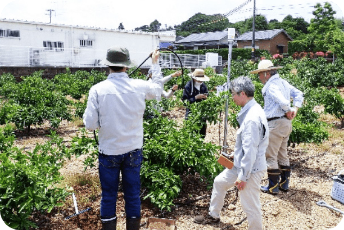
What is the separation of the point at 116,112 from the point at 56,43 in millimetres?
23169

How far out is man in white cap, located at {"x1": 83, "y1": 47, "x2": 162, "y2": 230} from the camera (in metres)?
3.11

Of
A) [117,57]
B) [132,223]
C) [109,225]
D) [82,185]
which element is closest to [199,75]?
[82,185]

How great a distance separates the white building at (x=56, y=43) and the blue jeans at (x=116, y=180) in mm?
16248

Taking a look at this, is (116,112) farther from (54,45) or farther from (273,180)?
(54,45)

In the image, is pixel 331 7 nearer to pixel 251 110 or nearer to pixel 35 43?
pixel 35 43

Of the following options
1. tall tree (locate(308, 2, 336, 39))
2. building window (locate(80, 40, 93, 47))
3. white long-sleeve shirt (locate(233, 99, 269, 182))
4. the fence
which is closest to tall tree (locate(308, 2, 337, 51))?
tall tree (locate(308, 2, 336, 39))

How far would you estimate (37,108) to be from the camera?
8.19m

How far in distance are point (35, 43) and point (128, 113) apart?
22.6 metres

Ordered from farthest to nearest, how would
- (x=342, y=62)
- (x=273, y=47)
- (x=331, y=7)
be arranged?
(x=273, y=47), (x=331, y=7), (x=342, y=62)

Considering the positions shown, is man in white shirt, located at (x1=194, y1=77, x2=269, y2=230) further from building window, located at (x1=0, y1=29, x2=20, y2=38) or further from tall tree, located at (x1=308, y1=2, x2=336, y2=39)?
tall tree, located at (x1=308, y1=2, x2=336, y2=39)

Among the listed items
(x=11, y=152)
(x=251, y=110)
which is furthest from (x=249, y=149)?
(x=11, y=152)

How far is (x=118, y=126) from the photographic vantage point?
314 centimetres

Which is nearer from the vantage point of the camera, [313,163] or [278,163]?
[278,163]

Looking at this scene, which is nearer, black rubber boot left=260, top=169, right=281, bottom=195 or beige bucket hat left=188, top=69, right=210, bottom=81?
black rubber boot left=260, top=169, right=281, bottom=195
